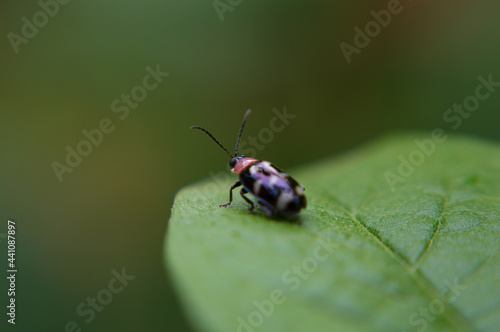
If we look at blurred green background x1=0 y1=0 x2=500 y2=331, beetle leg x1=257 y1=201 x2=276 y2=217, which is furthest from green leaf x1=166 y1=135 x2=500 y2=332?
blurred green background x1=0 y1=0 x2=500 y2=331

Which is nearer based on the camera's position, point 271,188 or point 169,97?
point 271,188

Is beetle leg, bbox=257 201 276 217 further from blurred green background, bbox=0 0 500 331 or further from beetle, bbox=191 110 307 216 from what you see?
blurred green background, bbox=0 0 500 331

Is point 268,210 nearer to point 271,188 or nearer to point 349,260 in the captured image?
point 271,188

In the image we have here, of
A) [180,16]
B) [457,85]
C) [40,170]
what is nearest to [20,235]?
[40,170]

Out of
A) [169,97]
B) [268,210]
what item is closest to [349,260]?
[268,210]

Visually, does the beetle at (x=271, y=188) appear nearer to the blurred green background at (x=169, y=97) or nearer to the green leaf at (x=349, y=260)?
the green leaf at (x=349, y=260)

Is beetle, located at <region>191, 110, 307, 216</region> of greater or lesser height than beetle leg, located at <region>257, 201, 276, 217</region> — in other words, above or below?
above

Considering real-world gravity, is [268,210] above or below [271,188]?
below
